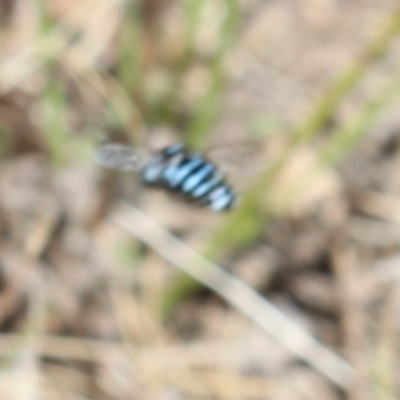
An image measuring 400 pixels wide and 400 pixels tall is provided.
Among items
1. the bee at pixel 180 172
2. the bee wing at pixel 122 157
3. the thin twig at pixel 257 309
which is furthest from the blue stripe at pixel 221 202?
the thin twig at pixel 257 309

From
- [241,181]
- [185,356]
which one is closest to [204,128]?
[241,181]

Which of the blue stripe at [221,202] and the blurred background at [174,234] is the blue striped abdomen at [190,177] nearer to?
the blue stripe at [221,202]

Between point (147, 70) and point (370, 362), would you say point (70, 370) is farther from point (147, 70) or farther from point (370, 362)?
point (147, 70)

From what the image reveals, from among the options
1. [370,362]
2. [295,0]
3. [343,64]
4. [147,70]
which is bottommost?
[370,362]

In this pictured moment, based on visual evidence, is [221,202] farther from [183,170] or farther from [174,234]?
[174,234]

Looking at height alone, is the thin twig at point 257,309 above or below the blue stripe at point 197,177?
above

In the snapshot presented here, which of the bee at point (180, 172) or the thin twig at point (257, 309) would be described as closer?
the bee at point (180, 172)

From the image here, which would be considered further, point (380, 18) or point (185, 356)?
point (380, 18)
